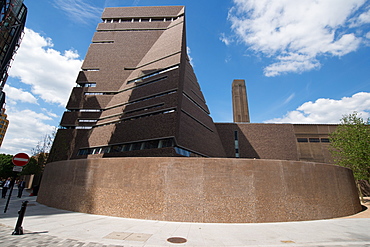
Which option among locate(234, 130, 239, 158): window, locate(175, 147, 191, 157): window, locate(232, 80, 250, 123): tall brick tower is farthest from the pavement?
locate(232, 80, 250, 123): tall brick tower

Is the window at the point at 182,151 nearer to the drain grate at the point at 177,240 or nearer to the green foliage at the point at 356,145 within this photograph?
the drain grate at the point at 177,240

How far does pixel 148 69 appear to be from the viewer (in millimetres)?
31406

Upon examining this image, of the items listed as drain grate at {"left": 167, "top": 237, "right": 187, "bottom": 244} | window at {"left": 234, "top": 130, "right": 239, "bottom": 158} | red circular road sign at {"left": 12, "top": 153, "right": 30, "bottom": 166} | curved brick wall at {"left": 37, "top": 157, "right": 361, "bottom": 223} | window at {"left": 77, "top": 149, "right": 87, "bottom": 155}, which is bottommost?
drain grate at {"left": 167, "top": 237, "right": 187, "bottom": 244}

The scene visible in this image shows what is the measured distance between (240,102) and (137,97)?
40.4 metres

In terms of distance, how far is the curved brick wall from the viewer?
29.4 feet

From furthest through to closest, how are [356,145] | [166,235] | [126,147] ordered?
[126,147]
[356,145]
[166,235]

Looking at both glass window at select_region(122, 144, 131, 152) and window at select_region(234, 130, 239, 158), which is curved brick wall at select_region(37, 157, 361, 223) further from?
window at select_region(234, 130, 239, 158)

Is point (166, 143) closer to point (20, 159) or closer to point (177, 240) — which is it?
point (20, 159)

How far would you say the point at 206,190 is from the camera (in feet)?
30.1

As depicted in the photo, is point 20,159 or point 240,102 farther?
point 240,102

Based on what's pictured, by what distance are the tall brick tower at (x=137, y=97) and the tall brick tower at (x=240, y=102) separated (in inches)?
1034

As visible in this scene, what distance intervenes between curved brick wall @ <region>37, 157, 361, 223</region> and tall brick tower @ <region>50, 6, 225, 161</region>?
392 inches

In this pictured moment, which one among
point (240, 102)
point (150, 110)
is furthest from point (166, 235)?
point (240, 102)

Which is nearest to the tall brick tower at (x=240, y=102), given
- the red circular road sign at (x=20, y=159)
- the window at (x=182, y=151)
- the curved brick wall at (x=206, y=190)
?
the window at (x=182, y=151)
